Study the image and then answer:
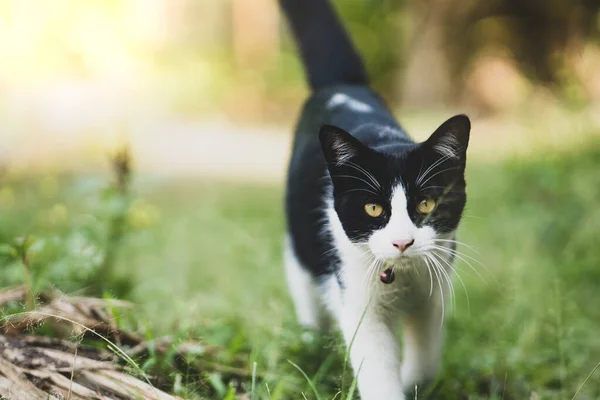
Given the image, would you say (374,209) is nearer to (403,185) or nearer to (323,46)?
(403,185)

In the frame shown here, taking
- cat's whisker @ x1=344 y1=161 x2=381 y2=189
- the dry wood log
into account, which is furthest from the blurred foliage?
the dry wood log

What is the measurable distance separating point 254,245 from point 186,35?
9.29 metres

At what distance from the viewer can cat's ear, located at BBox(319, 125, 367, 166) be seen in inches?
60.2

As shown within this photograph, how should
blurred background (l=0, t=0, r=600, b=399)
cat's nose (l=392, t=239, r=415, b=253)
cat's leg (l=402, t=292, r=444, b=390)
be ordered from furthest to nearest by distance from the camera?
1. blurred background (l=0, t=0, r=600, b=399)
2. cat's leg (l=402, t=292, r=444, b=390)
3. cat's nose (l=392, t=239, r=415, b=253)

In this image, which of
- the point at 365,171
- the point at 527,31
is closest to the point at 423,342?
the point at 365,171

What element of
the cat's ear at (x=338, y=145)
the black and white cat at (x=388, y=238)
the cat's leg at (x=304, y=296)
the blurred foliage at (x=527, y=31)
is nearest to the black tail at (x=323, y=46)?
the black and white cat at (x=388, y=238)

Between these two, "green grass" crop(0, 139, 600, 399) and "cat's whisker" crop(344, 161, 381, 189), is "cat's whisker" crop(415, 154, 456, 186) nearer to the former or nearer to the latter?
"cat's whisker" crop(344, 161, 381, 189)

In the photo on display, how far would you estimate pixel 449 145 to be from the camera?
5.07 feet

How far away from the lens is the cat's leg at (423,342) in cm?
176

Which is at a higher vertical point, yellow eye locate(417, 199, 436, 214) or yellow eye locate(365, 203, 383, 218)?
yellow eye locate(417, 199, 436, 214)

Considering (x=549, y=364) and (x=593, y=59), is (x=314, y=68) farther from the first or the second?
(x=593, y=59)

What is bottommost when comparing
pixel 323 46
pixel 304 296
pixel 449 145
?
pixel 304 296

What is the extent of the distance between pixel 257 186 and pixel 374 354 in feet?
12.7

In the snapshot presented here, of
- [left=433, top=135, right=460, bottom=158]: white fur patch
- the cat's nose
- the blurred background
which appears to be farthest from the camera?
the blurred background
